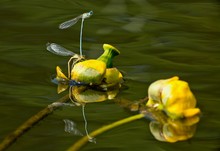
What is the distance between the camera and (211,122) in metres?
1.81

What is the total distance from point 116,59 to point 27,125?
0.72 m

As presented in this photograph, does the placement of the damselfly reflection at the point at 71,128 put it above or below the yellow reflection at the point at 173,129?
below

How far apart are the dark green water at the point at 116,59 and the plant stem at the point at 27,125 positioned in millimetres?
16

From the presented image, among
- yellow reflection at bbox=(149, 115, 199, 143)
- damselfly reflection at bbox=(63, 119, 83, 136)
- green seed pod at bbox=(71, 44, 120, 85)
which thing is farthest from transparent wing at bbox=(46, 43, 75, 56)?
yellow reflection at bbox=(149, 115, 199, 143)

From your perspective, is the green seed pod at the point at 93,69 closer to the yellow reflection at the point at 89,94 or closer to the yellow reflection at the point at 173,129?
the yellow reflection at the point at 89,94

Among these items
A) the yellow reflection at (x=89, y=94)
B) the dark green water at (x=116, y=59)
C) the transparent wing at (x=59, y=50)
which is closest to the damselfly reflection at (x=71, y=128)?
the dark green water at (x=116, y=59)

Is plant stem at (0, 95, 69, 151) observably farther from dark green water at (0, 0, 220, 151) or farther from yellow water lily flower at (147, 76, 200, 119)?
yellow water lily flower at (147, 76, 200, 119)

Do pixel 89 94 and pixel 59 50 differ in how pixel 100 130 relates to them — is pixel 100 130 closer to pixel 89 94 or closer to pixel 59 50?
pixel 89 94

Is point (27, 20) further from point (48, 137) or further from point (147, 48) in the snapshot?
point (48, 137)

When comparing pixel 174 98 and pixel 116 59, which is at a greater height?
pixel 174 98

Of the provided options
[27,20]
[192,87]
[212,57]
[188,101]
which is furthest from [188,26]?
[188,101]

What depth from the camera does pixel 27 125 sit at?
1.74 m

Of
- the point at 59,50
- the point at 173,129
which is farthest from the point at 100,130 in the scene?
the point at 59,50

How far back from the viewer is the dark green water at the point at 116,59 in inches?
67.1
